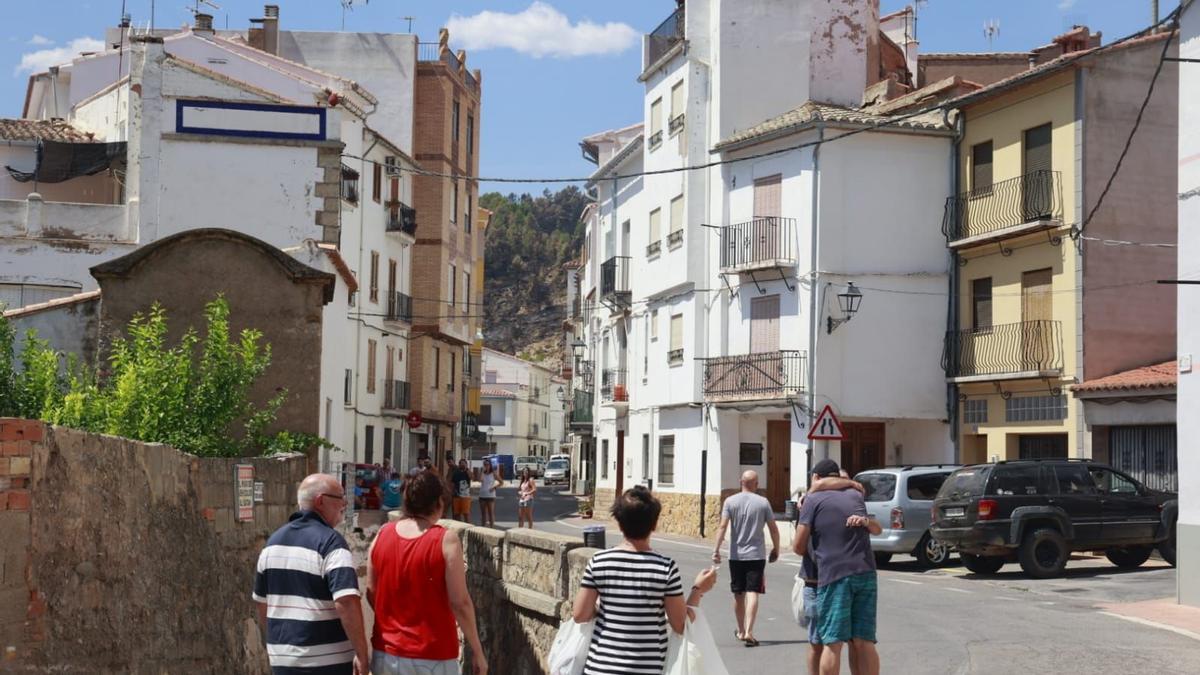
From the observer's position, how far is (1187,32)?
1788cm

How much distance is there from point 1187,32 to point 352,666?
573 inches

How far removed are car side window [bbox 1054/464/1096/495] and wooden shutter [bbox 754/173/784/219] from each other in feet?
45.3

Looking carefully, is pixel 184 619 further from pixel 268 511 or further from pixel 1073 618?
pixel 1073 618

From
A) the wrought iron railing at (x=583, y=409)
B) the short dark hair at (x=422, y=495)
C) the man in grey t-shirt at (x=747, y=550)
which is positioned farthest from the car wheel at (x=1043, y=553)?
the wrought iron railing at (x=583, y=409)

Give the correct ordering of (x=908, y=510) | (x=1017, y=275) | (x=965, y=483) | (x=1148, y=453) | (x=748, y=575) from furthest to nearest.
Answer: (x=1017, y=275), (x=1148, y=453), (x=908, y=510), (x=965, y=483), (x=748, y=575)

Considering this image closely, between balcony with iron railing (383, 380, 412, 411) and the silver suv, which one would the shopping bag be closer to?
the silver suv

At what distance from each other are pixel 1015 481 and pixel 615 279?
78.3ft

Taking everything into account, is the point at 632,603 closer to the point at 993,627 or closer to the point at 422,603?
the point at 422,603

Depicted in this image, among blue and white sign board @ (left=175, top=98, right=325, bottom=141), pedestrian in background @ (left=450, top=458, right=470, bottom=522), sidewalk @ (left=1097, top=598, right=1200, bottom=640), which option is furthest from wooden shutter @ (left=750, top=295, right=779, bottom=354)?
sidewalk @ (left=1097, top=598, right=1200, bottom=640)

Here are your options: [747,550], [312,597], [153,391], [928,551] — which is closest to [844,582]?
[747,550]

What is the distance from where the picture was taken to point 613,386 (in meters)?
46.6

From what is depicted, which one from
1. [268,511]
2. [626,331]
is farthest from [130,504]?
[626,331]

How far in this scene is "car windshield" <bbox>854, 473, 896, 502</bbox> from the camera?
82.0 ft

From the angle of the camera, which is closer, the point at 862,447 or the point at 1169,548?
the point at 1169,548
